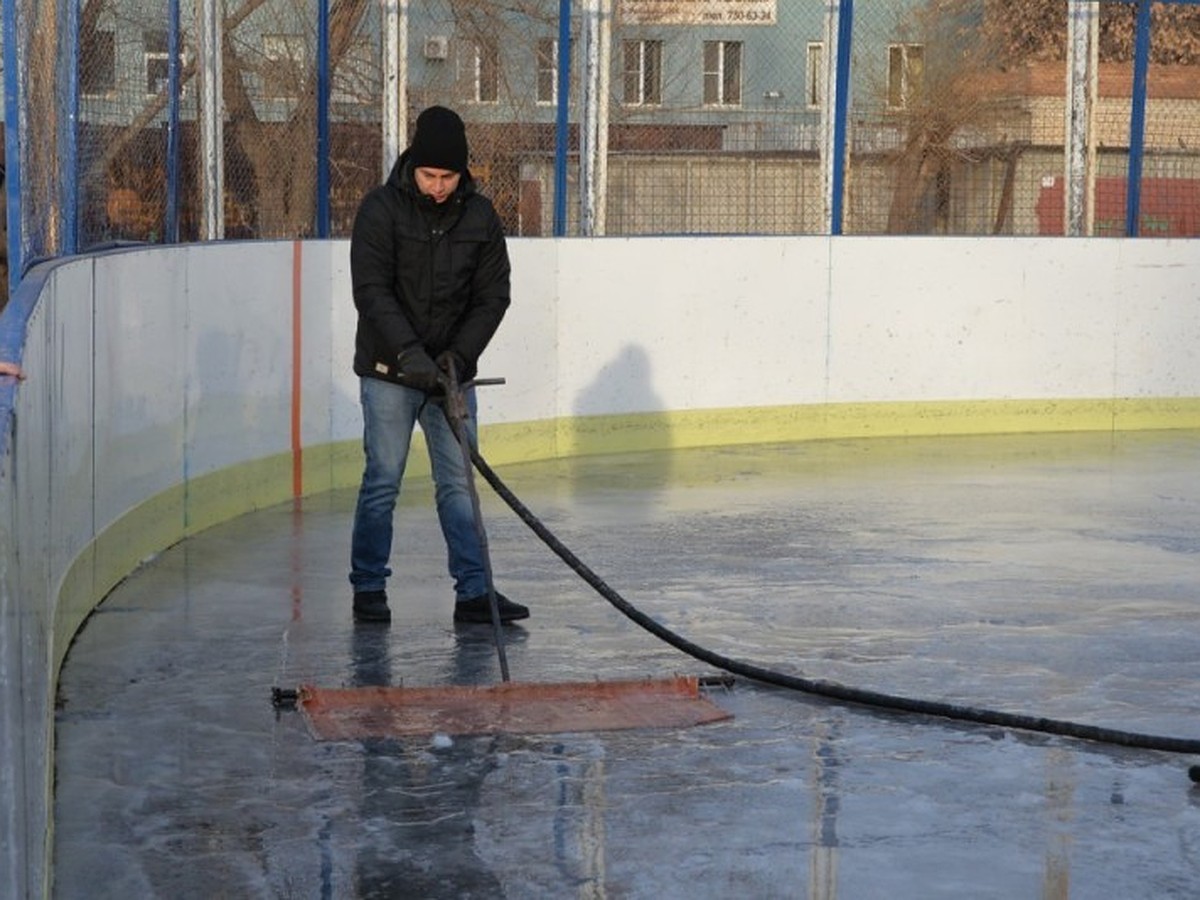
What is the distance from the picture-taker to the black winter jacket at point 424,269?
25.8 ft

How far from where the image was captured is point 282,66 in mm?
11797

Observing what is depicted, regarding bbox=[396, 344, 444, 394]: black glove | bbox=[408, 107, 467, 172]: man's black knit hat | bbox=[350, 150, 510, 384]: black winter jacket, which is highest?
bbox=[408, 107, 467, 172]: man's black knit hat

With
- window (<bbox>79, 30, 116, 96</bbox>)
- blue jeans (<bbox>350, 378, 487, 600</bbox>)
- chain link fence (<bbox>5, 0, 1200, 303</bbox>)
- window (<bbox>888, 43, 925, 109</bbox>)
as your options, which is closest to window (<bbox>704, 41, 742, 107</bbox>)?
chain link fence (<bbox>5, 0, 1200, 303</bbox>)

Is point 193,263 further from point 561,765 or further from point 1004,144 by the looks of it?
point 1004,144

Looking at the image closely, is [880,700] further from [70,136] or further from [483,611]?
[70,136]

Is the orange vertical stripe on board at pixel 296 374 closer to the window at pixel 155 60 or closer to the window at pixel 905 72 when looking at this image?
the window at pixel 155 60

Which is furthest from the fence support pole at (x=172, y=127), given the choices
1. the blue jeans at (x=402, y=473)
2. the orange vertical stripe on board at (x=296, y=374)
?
the blue jeans at (x=402, y=473)

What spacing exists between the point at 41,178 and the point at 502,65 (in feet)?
20.1

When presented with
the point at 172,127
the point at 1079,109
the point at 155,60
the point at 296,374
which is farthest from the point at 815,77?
the point at 155,60

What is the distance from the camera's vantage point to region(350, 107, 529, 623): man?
25.6ft

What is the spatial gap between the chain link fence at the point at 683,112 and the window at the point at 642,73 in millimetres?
16

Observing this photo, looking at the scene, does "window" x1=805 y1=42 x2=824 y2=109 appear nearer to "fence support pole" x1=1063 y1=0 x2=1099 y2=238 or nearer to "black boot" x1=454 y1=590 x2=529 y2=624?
"fence support pole" x1=1063 y1=0 x2=1099 y2=238

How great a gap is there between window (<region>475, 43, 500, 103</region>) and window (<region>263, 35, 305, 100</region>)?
1922mm

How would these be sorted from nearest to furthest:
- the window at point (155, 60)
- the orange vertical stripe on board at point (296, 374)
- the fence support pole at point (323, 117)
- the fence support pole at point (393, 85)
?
1. the window at point (155, 60)
2. the orange vertical stripe on board at point (296, 374)
3. the fence support pole at point (323, 117)
4. the fence support pole at point (393, 85)
